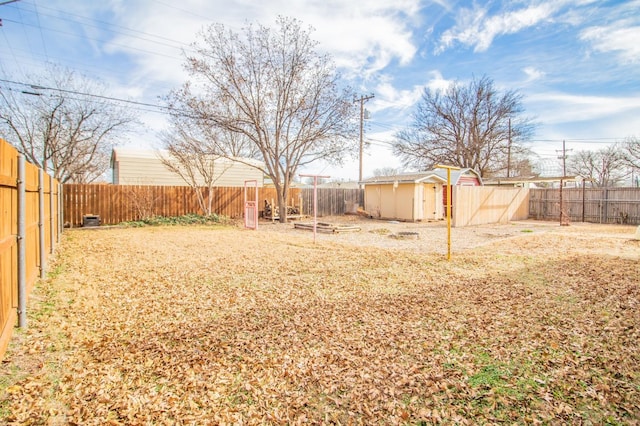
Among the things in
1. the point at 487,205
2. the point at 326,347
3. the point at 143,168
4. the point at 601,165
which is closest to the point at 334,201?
the point at 487,205

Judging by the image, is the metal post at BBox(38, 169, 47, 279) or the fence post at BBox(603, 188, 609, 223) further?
the fence post at BBox(603, 188, 609, 223)

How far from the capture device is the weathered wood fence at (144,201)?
13602 millimetres

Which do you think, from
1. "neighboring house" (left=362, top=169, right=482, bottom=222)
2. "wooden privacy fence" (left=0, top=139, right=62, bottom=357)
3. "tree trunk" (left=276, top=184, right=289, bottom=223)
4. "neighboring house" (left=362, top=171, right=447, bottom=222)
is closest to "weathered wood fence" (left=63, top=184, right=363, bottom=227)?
"tree trunk" (left=276, top=184, right=289, bottom=223)

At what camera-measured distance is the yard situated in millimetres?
2172

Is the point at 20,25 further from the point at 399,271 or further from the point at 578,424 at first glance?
the point at 578,424

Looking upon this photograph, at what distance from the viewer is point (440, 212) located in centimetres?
1798

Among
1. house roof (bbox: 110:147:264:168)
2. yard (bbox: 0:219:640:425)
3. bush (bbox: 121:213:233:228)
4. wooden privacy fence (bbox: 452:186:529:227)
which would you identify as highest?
house roof (bbox: 110:147:264:168)

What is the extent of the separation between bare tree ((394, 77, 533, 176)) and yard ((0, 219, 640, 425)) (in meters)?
21.9

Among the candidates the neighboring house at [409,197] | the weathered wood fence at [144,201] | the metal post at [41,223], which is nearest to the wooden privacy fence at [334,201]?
the weathered wood fence at [144,201]

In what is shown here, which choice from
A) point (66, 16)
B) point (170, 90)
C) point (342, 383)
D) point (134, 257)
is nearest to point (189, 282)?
point (134, 257)

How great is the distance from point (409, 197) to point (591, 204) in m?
9.67

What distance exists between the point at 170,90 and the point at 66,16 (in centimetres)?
402

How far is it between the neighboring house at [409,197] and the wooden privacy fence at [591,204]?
614 cm

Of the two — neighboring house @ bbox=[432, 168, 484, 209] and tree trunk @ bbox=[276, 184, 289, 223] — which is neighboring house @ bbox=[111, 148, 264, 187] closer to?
tree trunk @ bbox=[276, 184, 289, 223]
